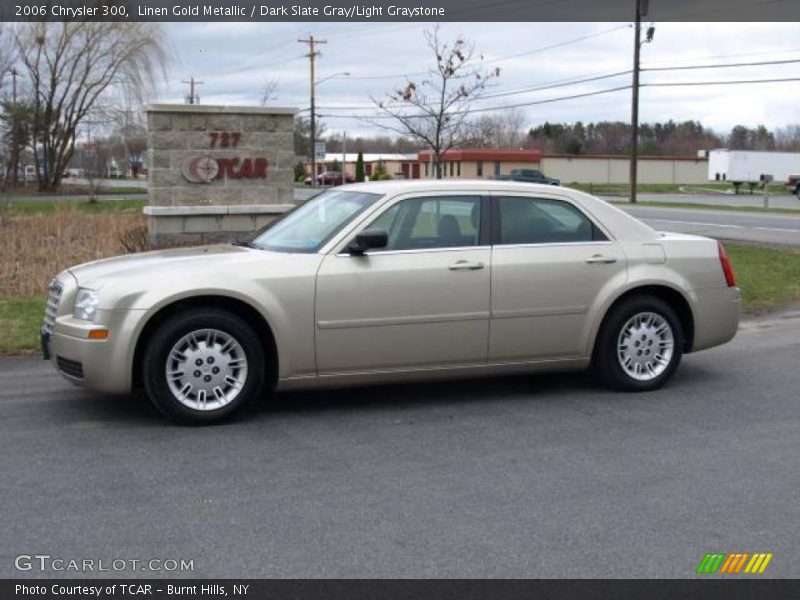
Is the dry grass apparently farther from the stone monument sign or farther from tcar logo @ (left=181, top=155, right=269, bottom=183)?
tcar logo @ (left=181, top=155, right=269, bottom=183)

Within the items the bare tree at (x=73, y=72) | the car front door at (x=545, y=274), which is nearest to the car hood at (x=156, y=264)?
the car front door at (x=545, y=274)

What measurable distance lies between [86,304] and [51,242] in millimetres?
12163

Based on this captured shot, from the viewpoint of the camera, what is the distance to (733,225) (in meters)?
26.6

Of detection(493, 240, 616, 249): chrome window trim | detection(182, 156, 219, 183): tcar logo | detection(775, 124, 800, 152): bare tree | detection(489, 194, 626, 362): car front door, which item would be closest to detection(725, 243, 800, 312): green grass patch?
detection(493, 240, 616, 249): chrome window trim

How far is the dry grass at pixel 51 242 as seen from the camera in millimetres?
13836

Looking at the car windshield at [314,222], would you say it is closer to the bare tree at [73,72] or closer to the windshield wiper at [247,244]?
the windshield wiper at [247,244]

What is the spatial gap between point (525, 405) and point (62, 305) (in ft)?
10.5

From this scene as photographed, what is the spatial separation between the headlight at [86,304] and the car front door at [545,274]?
2.64 metres

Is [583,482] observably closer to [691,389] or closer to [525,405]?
[525,405]

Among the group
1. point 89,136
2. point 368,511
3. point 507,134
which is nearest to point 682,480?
point 368,511

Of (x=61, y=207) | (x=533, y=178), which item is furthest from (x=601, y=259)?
(x=533, y=178)

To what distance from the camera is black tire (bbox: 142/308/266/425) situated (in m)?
6.00

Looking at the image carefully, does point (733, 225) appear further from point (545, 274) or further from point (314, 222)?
point (314, 222)

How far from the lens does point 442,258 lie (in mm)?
6629
